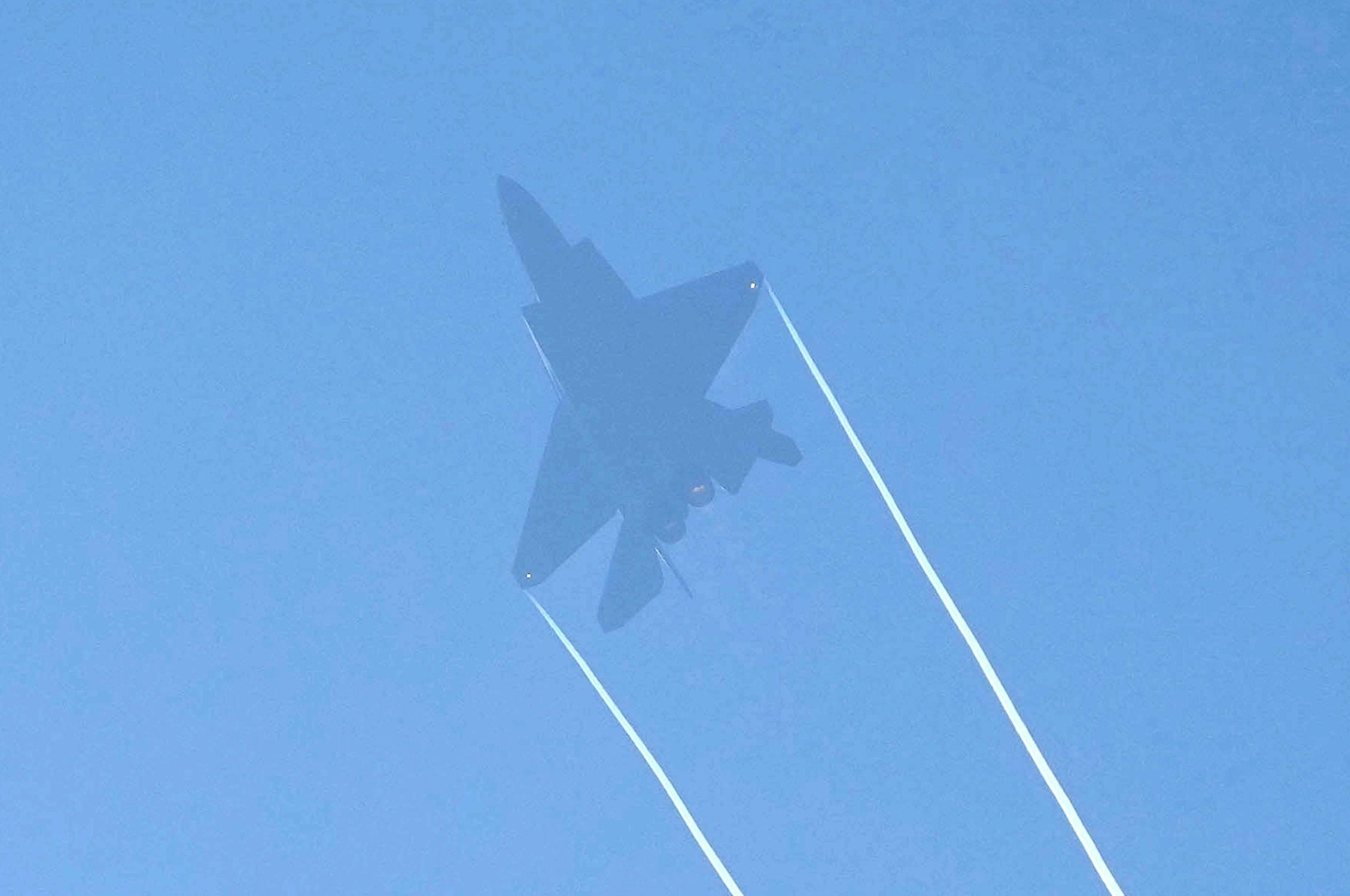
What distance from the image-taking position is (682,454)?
46.9 feet

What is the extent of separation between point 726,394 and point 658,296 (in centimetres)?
145

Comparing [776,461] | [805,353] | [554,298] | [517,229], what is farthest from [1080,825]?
[517,229]

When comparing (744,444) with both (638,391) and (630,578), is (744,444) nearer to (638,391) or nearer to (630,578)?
(638,391)

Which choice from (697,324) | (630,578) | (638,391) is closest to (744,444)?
(638,391)

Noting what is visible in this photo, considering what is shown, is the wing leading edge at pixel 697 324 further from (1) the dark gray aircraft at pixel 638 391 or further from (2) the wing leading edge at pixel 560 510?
(2) the wing leading edge at pixel 560 510

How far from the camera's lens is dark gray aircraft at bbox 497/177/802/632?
46.1 feet

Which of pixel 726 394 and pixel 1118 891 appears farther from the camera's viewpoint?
pixel 726 394

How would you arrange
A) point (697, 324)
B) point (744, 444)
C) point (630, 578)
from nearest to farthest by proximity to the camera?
point (744, 444)
point (630, 578)
point (697, 324)

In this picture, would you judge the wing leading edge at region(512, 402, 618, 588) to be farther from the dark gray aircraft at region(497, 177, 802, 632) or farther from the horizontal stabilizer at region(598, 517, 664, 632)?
the horizontal stabilizer at region(598, 517, 664, 632)

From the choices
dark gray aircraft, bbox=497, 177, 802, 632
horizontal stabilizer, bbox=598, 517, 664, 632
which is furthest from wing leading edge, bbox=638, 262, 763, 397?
horizontal stabilizer, bbox=598, 517, 664, 632

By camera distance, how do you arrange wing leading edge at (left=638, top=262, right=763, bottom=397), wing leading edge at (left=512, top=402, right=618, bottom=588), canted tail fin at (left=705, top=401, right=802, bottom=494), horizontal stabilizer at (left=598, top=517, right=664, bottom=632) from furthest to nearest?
wing leading edge at (left=512, top=402, right=618, bottom=588) → wing leading edge at (left=638, top=262, right=763, bottom=397) → horizontal stabilizer at (left=598, top=517, right=664, bottom=632) → canted tail fin at (left=705, top=401, right=802, bottom=494)

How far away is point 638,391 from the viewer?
47.4 feet

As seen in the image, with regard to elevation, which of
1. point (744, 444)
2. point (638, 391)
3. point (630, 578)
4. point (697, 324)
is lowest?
point (630, 578)

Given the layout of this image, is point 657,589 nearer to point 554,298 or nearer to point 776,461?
point 776,461
